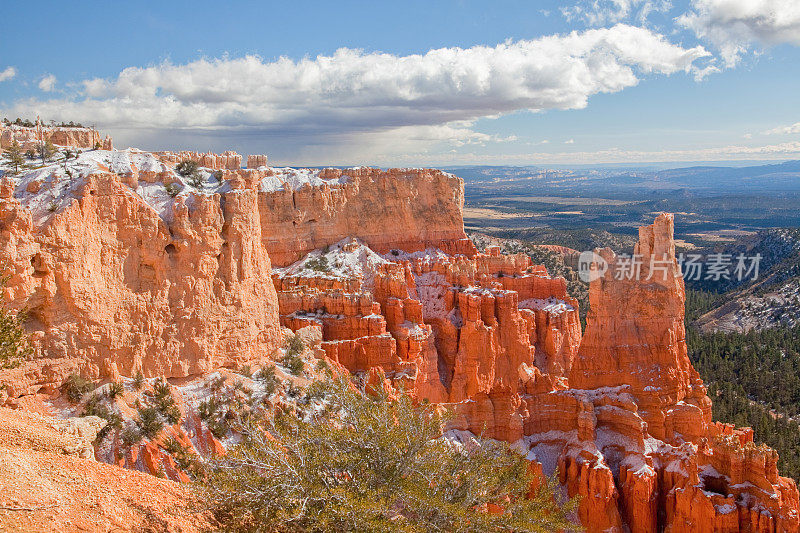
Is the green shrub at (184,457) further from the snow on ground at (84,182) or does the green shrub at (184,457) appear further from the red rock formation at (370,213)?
the red rock formation at (370,213)

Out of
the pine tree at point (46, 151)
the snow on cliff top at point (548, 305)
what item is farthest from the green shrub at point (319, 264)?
the pine tree at point (46, 151)

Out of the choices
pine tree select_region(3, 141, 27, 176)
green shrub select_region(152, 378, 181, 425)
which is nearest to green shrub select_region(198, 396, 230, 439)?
→ green shrub select_region(152, 378, 181, 425)

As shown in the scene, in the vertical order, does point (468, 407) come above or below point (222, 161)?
below

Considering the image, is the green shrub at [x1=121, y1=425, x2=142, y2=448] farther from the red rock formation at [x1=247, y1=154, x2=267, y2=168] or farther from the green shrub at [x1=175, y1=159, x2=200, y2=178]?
the red rock formation at [x1=247, y1=154, x2=267, y2=168]

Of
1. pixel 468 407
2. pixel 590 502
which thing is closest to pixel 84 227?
pixel 468 407

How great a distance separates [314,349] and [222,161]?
19382 mm

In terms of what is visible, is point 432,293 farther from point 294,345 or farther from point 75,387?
point 75,387

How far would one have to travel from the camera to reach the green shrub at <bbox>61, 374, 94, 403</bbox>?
59.4ft

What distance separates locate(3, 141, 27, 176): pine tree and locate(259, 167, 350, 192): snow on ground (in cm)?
2285

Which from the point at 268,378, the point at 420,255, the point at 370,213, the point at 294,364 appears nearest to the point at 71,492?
the point at 268,378

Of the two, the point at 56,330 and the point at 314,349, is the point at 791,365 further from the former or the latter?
the point at 56,330

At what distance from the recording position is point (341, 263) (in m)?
44.5

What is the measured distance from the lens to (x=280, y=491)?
11664 millimetres

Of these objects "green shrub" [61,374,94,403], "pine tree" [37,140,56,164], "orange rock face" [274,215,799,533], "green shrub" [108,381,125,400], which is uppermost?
"pine tree" [37,140,56,164]
